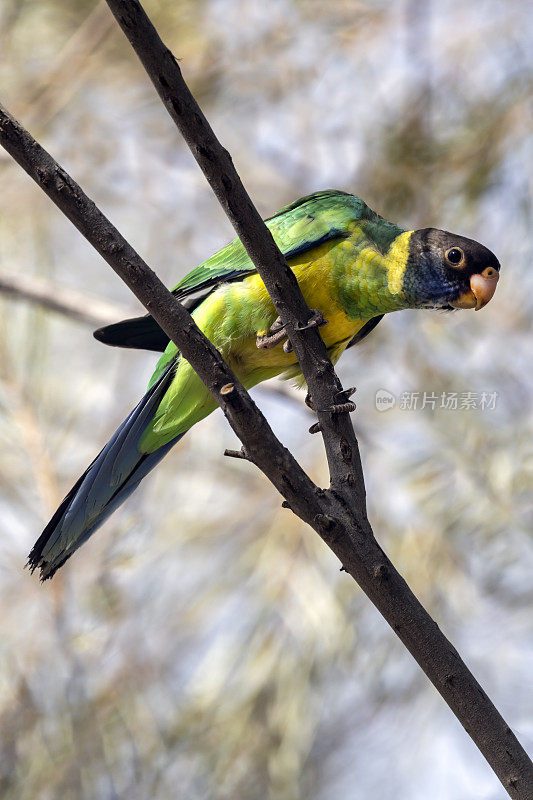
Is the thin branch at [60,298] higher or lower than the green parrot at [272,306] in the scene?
higher

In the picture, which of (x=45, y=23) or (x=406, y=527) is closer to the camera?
(x=406, y=527)

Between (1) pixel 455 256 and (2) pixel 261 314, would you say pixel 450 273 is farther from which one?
(2) pixel 261 314

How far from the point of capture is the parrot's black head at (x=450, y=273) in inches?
109

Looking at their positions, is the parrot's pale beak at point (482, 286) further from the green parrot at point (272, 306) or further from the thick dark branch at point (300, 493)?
the thick dark branch at point (300, 493)

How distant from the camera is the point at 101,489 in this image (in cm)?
246

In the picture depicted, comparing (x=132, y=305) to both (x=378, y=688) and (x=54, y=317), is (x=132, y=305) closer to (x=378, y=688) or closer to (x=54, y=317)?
(x=54, y=317)

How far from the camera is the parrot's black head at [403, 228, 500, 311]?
9.07 ft

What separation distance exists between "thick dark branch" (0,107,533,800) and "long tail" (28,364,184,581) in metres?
0.80

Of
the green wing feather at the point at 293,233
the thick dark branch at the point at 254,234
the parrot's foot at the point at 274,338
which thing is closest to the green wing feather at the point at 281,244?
the green wing feather at the point at 293,233

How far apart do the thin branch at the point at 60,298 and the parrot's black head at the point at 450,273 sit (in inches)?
69.7

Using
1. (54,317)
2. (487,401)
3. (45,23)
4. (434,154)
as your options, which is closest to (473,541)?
(487,401)

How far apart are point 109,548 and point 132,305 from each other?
1395 mm

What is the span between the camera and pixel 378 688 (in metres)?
3.58

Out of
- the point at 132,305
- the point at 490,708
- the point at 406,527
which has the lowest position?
the point at 490,708
